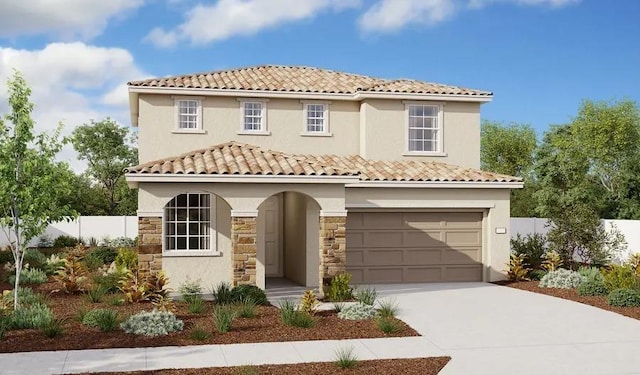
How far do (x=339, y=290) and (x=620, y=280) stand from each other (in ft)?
24.8

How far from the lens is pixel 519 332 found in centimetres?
1402

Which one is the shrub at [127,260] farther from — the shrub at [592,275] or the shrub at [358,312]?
the shrub at [592,275]

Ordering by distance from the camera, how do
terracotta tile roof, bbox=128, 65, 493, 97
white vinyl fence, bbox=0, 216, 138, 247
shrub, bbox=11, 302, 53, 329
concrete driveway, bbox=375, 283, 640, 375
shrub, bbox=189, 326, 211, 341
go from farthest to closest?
white vinyl fence, bbox=0, 216, 138, 247 < terracotta tile roof, bbox=128, 65, 493, 97 < shrub, bbox=11, 302, 53, 329 < shrub, bbox=189, 326, 211, 341 < concrete driveway, bbox=375, 283, 640, 375

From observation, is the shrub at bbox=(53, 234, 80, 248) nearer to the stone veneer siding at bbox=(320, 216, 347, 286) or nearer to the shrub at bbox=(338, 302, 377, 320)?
the stone veneer siding at bbox=(320, 216, 347, 286)

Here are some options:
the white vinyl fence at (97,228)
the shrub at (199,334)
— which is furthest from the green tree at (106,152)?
the shrub at (199,334)

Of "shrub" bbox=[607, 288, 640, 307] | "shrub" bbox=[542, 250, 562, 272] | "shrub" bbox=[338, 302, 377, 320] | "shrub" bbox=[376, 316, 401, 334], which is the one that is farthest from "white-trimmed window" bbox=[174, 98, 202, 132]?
"shrub" bbox=[607, 288, 640, 307]

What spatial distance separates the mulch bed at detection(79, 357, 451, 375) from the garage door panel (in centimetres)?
1045

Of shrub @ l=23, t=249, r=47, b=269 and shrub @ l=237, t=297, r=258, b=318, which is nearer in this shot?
shrub @ l=237, t=297, r=258, b=318

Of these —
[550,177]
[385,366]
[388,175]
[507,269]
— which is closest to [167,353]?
[385,366]

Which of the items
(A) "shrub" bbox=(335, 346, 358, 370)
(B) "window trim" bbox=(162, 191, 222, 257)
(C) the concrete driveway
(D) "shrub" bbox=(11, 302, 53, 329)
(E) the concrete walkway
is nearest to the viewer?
(A) "shrub" bbox=(335, 346, 358, 370)

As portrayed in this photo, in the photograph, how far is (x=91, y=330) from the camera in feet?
44.7

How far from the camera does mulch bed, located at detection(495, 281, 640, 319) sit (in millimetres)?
16438

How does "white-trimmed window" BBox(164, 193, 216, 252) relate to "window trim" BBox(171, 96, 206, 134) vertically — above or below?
below

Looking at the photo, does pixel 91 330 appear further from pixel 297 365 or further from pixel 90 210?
pixel 90 210
